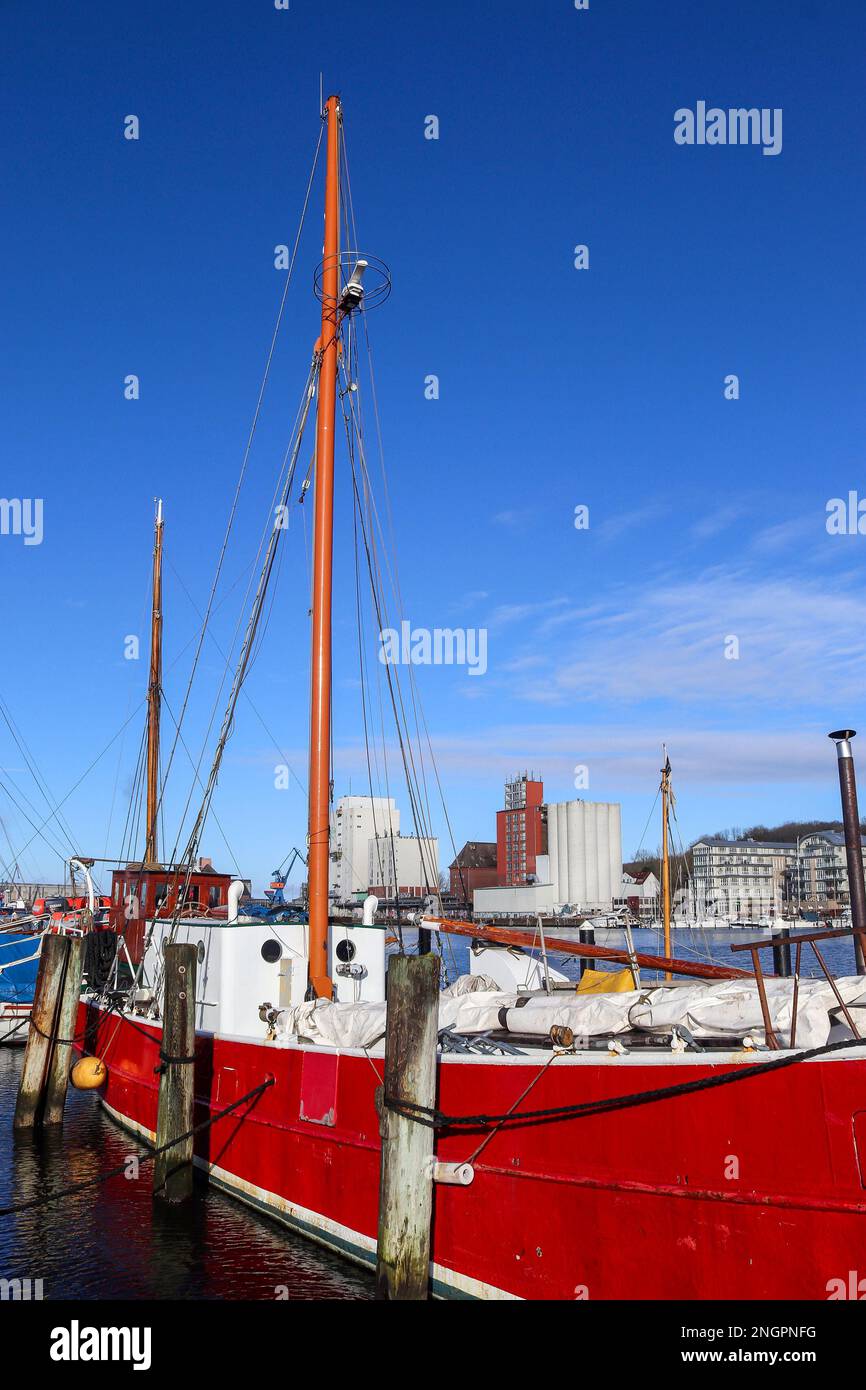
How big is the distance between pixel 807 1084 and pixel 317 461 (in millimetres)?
11761

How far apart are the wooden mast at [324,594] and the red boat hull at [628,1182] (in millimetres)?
2468

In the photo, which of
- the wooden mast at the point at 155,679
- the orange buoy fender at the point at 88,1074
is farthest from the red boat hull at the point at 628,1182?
the wooden mast at the point at 155,679

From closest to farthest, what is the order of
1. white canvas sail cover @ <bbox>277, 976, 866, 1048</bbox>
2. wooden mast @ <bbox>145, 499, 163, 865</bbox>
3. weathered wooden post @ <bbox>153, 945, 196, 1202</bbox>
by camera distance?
white canvas sail cover @ <bbox>277, 976, 866, 1048</bbox> → weathered wooden post @ <bbox>153, 945, 196, 1202</bbox> → wooden mast @ <bbox>145, 499, 163, 865</bbox>

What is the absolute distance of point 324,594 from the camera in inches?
608

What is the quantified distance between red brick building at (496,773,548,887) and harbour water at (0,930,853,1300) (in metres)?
129

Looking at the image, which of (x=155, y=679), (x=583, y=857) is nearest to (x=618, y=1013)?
(x=155, y=679)

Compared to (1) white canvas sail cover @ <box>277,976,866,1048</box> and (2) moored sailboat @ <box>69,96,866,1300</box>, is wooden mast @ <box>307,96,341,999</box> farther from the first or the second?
(1) white canvas sail cover @ <box>277,976,866,1048</box>

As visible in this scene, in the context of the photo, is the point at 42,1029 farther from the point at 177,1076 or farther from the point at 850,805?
the point at 850,805

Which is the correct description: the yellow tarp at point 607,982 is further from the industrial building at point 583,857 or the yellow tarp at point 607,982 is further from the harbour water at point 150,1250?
the industrial building at point 583,857

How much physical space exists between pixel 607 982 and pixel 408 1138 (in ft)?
21.3

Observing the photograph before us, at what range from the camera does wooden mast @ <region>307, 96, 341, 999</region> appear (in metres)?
14.2

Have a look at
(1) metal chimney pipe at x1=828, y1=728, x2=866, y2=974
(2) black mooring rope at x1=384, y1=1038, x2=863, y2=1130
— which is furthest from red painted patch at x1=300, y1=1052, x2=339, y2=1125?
(1) metal chimney pipe at x1=828, y1=728, x2=866, y2=974

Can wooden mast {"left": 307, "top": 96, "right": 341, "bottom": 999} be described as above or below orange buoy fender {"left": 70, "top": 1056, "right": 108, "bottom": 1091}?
above
